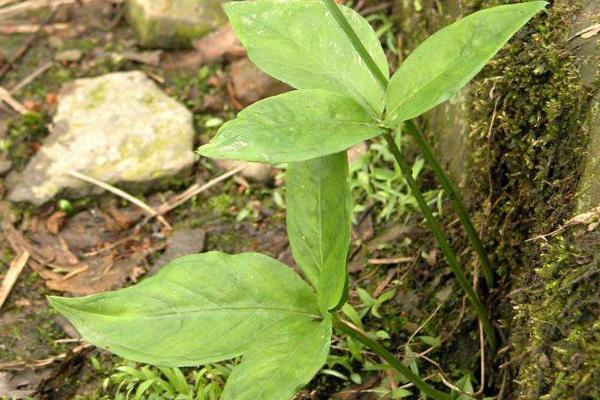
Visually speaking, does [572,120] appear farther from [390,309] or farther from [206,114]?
[206,114]

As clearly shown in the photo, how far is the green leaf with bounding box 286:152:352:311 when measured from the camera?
1.51 meters

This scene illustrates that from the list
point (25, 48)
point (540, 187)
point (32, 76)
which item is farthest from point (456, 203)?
point (25, 48)

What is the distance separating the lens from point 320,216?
1596mm

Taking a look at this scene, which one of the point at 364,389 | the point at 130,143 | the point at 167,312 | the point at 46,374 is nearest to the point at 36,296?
the point at 46,374

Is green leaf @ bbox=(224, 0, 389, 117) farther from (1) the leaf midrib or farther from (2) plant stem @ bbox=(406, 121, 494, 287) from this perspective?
(1) the leaf midrib

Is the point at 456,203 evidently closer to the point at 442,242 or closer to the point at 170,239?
the point at 442,242

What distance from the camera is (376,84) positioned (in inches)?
62.4

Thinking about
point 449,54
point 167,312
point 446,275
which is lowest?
point 446,275

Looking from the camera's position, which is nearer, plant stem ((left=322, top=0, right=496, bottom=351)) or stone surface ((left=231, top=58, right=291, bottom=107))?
plant stem ((left=322, top=0, right=496, bottom=351))

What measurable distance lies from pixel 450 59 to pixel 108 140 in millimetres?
1672

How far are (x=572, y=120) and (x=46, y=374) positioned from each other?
1.57 meters

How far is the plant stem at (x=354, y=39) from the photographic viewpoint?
1.41 meters

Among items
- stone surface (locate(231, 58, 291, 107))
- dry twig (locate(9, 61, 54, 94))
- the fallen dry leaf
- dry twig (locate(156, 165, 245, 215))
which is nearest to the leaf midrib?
dry twig (locate(156, 165, 245, 215))

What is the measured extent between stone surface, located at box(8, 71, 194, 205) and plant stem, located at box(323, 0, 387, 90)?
1.32 meters
